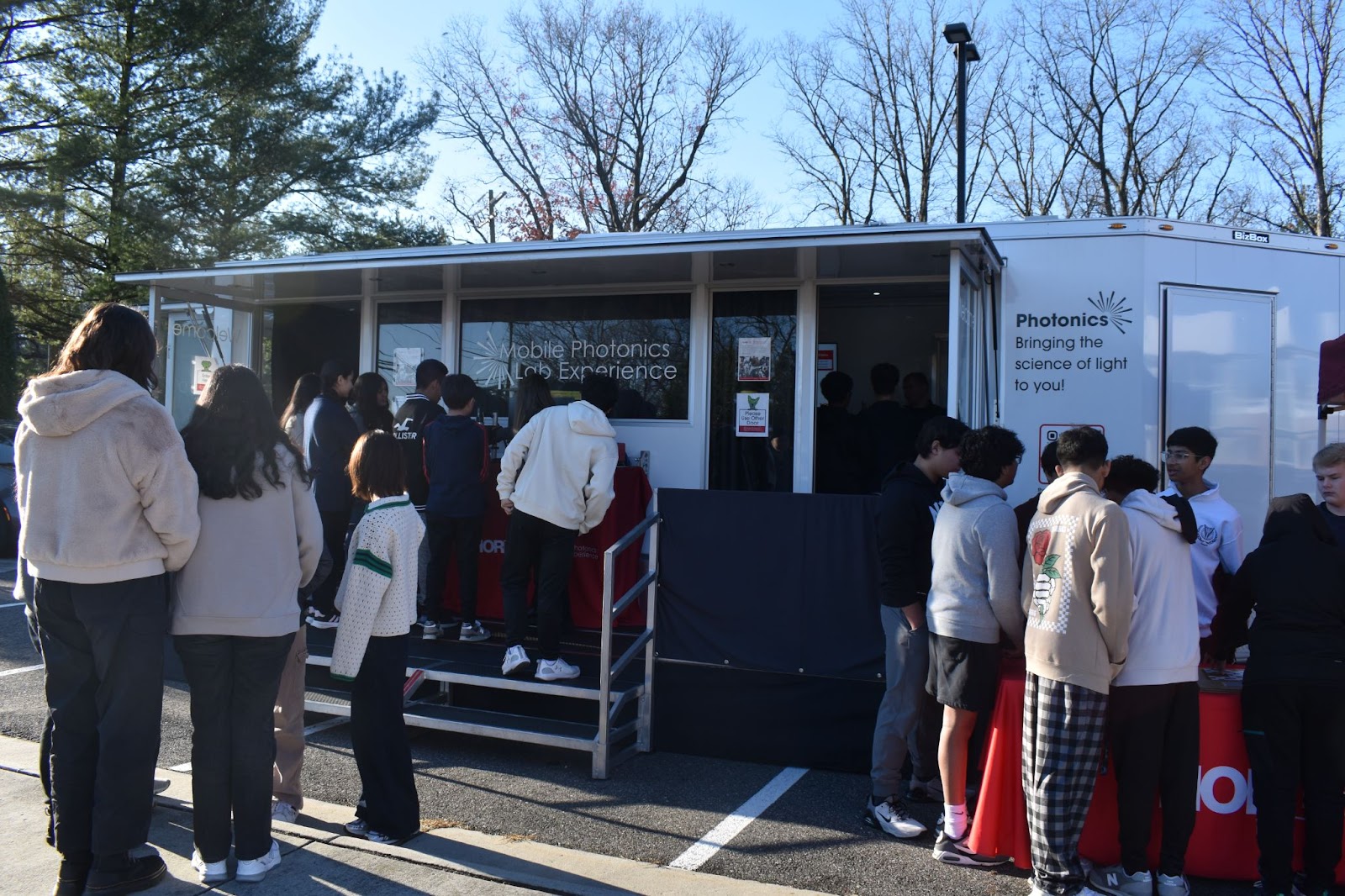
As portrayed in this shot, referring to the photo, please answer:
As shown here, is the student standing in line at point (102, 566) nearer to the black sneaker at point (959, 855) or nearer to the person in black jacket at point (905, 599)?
the person in black jacket at point (905, 599)

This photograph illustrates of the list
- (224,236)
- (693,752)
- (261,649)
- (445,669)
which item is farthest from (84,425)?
(224,236)

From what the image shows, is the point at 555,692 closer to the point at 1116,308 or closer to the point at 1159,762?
the point at 1159,762

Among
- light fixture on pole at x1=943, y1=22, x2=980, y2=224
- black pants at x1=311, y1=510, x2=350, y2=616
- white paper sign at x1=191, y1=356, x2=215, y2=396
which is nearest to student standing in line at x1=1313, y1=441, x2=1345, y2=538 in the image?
black pants at x1=311, y1=510, x2=350, y2=616

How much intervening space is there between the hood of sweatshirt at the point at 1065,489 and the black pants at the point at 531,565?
2.78m

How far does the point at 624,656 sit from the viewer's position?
539 cm

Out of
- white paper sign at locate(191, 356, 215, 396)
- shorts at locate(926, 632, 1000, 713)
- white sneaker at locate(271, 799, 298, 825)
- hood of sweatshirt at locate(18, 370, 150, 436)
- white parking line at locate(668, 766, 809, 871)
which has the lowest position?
white parking line at locate(668, 766, 809, 871)

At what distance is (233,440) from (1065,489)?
10.1ft

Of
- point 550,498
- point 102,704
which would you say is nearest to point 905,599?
point 550,498

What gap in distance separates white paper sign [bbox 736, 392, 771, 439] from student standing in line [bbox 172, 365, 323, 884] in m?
4.08

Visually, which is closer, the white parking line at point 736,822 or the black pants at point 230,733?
the black pants at point 230,733

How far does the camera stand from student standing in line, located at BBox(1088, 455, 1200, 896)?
3842 millimetres

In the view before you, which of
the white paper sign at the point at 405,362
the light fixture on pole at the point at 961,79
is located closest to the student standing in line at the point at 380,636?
the white paper sign at the point at 405,362

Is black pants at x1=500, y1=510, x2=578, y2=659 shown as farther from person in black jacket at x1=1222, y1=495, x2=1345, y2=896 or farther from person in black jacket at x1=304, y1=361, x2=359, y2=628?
person in black jacket at x1=1222, y1=495, x2=1345, y2=896

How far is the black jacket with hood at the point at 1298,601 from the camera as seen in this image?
12.4ft
